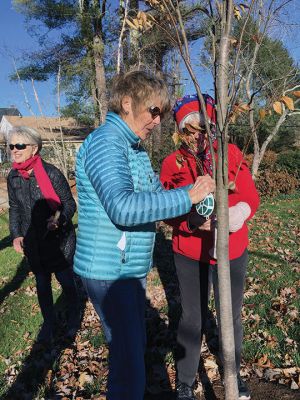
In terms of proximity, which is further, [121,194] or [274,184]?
[274,184]

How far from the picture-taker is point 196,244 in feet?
8.44

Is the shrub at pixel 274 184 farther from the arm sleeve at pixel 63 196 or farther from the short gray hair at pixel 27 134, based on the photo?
the short gray hair at pixel 27 134

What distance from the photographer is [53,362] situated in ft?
12.2

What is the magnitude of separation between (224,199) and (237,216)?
0.49m

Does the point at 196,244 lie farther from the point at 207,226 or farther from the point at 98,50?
the point at 98,50

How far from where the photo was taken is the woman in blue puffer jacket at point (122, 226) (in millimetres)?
1748

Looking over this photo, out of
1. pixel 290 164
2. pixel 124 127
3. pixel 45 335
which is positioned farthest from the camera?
pixel 290 164

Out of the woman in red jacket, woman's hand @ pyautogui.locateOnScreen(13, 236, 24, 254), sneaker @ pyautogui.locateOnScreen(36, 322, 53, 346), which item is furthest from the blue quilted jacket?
sneaker @ pyautogui.locateOnScreen(36, 322, 53, 346)

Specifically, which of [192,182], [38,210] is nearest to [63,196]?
[38,210]

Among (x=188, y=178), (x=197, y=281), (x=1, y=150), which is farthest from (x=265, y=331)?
(x=1, y=150)

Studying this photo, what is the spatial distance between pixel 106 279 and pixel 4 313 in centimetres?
364

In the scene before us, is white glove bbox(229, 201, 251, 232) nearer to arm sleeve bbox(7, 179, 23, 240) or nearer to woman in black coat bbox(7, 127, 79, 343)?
woman in black coat bbox(7, 127, 79, 343)

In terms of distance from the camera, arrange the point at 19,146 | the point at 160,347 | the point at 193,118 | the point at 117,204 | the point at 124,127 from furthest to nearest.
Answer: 1. the point at 160,347
2. the point at 19,146
3. the point at 193,118
4. the point at 124,127
5. the point at 117,204

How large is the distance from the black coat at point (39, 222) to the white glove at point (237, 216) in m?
1.91
